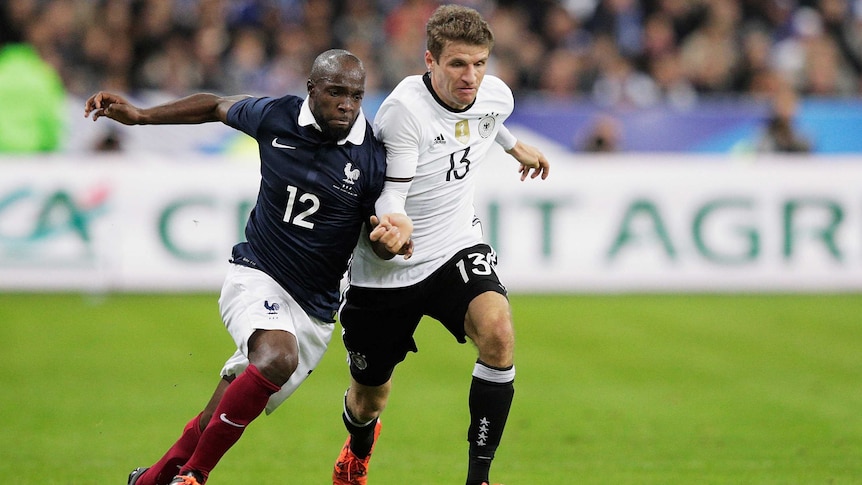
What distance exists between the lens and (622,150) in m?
17.8

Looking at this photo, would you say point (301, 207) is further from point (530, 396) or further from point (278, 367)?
point (530, 396)

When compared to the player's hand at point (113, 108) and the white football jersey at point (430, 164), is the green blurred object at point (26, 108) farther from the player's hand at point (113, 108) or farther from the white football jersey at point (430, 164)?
the white football jersey at point (430, 164)

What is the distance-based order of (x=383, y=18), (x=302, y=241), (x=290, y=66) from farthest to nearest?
(x=383, y=18) → (x=290, y=66) → (x=302, y=241)

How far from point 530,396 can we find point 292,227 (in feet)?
12.5

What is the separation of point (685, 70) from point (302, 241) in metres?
14.1

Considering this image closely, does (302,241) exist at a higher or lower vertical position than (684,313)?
higher

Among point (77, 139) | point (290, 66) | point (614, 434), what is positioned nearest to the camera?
point (614, 434)

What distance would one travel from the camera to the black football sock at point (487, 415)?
6371mm

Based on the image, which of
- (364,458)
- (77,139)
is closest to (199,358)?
(364,458)

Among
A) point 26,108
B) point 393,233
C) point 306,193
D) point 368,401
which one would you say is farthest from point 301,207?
point 26,108

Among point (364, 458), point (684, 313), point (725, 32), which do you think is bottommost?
point (684, 313)

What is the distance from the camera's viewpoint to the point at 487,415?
6387 millimetres

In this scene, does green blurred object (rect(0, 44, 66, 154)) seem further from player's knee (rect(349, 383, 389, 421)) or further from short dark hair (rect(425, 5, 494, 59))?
short dark hair (rect(425, 5, 494, 59))

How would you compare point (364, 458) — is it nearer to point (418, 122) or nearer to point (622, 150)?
point (418, 122)
